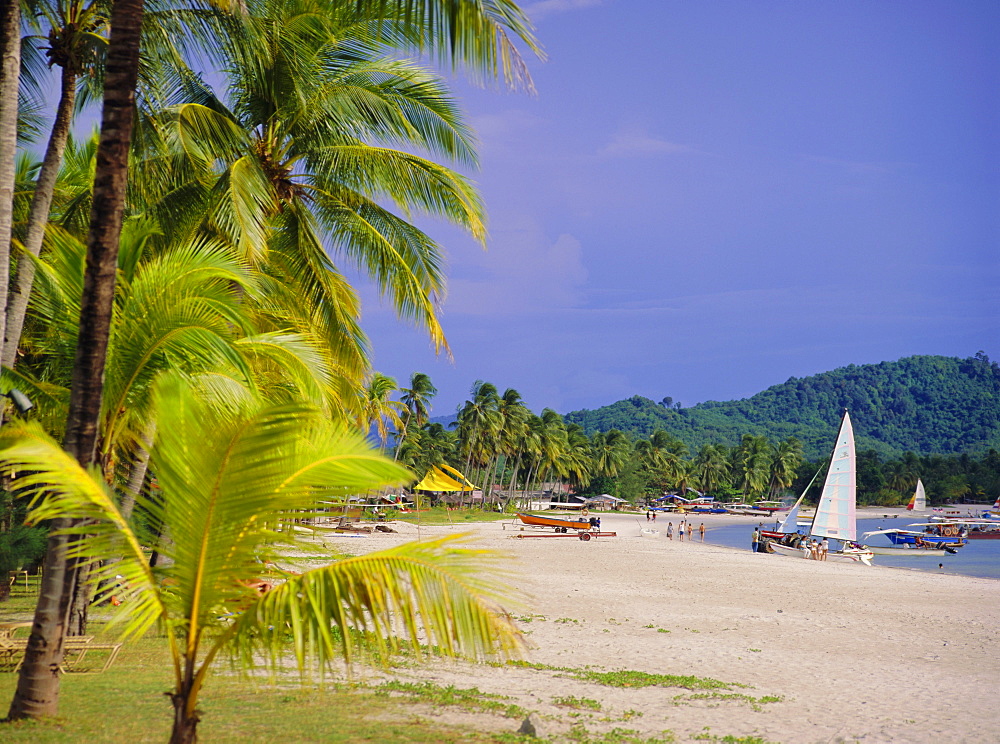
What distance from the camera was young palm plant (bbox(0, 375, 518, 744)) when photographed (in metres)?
4.12

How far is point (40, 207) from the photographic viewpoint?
8.48 m

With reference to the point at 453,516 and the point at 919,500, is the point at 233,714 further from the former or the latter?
the point at 919,500

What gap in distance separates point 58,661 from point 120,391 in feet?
7.67

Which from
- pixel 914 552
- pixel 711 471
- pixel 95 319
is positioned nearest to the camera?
pixel 95 319

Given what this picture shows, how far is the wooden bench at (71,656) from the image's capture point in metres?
7.50

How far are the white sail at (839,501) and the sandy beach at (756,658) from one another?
11955mm

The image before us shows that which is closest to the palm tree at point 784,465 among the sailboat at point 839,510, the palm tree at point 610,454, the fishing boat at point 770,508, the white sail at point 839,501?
the fishing boat at point 770,508

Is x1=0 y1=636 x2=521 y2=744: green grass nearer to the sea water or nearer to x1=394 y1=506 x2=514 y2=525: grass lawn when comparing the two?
the sea water

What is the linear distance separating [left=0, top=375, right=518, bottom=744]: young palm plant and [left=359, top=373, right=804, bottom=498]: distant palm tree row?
30135 mm

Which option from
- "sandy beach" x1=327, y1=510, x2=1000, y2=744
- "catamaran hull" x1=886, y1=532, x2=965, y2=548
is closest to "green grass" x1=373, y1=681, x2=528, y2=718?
"sandy beach" x1=327, y1=510, x2=1000, y2=744

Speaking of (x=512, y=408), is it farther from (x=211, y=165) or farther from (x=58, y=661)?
(x=58, y=661)

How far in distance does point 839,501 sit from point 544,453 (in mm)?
44624

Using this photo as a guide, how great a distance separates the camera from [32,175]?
1580cm

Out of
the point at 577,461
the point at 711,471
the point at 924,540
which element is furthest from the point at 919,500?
the point at 924,540
